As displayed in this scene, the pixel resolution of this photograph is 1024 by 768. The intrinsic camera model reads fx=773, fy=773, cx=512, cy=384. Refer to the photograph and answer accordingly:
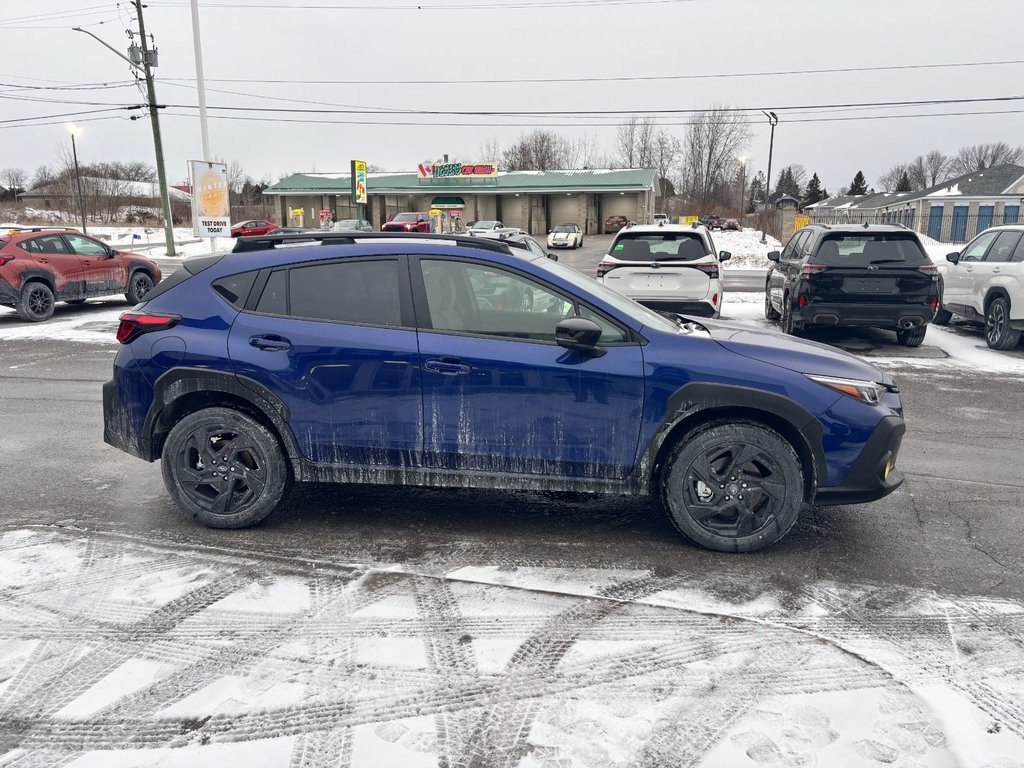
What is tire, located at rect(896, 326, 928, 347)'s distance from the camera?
36.2 feet

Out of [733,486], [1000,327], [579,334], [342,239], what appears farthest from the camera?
[1000,327]

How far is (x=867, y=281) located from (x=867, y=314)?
1.45 ft

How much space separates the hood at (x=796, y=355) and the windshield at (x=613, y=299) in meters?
0.30

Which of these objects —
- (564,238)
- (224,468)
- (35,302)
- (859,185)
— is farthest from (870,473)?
(859,185)

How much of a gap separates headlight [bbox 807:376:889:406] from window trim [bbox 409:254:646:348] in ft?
3.22

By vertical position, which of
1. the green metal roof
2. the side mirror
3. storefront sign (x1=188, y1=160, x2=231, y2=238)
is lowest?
the side mirror

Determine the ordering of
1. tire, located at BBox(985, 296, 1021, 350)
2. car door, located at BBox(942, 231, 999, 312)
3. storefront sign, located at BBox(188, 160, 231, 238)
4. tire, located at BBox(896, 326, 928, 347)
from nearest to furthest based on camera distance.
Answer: tire, located at BBox(985, 296, 1021, 350) → tire, located at BBox(896, 326, 928, 347) → car door, located at BBox(942, 231, 999, 312) → storefront sign, located at BBox(188, 160, 231, 238)

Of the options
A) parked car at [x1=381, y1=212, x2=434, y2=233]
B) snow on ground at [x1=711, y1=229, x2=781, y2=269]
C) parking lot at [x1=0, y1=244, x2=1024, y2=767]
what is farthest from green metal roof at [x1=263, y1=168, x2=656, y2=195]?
parking lot at [x1=0, y1=244, x2=1024, y2=767]

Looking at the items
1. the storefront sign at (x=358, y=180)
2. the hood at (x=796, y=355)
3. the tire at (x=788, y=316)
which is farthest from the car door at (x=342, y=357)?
the storefront sign at (x=358, y=180)

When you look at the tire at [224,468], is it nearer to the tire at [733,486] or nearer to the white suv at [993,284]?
the tire at [733,486]

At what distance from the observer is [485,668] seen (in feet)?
10.1

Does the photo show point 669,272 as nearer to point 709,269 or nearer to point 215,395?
point 709,269

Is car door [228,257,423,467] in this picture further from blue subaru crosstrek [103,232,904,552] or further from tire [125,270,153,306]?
tire [125,270,153,306]

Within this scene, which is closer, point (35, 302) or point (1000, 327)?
point (1000, 327)
